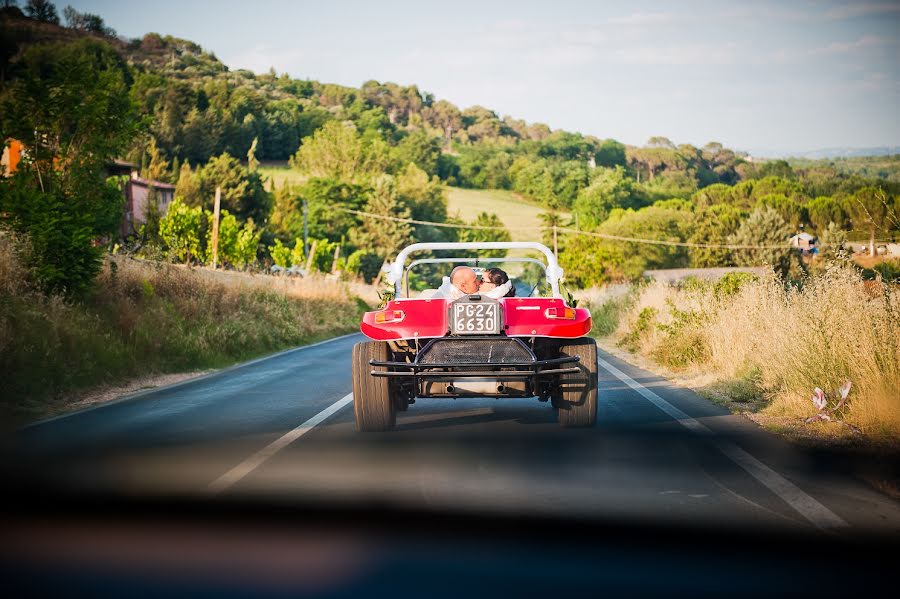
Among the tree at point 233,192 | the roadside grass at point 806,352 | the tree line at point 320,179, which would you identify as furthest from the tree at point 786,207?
the roadside grass at point 806,352

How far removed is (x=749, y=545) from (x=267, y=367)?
14.6 metres

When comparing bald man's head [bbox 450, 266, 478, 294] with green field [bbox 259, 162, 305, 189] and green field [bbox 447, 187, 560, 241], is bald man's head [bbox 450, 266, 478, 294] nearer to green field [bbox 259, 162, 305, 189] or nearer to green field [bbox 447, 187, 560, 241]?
green field [bbox 447, 187, 560, 241]

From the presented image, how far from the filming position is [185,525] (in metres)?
6.15

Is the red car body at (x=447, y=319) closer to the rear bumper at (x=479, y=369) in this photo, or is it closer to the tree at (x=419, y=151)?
the rear bumper at (x=479, y=369)

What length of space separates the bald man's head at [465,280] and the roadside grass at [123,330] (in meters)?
5.16

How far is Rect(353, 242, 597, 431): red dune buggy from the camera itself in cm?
941

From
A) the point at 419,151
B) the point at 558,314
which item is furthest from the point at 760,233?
the point at 558,314

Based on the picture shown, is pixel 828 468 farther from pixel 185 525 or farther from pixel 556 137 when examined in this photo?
pixel 556 137

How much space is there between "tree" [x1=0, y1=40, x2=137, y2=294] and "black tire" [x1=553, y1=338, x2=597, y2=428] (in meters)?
10.3

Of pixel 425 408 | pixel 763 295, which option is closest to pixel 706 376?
pixel 763 295

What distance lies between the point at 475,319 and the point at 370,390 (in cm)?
126

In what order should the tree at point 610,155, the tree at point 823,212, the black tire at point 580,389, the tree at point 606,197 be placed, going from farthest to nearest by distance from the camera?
the tree at point 610,155 → the tree at point 606,197 → the tree at point 823,212 → the black tire at point 580,389

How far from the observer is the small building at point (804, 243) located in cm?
9169

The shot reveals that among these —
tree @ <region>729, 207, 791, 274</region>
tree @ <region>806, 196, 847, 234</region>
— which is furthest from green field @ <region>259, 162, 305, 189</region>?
tree @ <region>806, 196, 847, 234</region>
